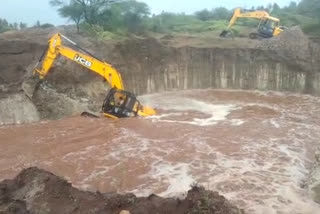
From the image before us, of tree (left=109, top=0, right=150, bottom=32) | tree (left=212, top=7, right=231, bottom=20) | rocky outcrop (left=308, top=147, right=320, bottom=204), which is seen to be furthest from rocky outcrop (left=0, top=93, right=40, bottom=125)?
tree (left=212, top=7, right=231, bottom=20)

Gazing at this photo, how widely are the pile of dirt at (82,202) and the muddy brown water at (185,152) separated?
9.55 ft

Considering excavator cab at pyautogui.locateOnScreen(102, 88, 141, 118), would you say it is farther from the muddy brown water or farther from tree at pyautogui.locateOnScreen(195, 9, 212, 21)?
tree at pyautogui.locateOnScreen(195, 9, 212, 21)

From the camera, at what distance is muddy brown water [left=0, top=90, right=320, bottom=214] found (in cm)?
1112

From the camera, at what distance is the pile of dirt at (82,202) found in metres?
7.06

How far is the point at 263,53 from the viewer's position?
86.3ft

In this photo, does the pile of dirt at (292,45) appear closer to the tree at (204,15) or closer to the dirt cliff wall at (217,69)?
the dirt cliff wall at (217,69)

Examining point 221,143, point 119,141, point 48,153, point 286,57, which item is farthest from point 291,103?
point 48,153

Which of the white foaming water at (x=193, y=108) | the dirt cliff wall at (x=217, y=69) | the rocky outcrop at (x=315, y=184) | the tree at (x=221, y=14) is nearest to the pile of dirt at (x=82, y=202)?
the rocky outcrop at (x=315, y=184)

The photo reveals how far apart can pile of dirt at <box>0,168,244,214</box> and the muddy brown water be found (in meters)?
2.91

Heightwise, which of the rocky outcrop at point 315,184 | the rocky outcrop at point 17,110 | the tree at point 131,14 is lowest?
the rocky outcrop at point 315,184

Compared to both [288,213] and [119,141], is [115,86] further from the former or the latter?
[288,213]

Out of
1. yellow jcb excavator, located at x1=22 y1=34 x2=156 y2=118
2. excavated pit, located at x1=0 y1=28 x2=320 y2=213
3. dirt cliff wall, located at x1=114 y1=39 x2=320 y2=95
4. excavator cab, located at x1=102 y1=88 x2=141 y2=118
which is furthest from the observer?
dirt cliff wall, located at x1=114 y1=39 x2=320 y2=95

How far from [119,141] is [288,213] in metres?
7.02

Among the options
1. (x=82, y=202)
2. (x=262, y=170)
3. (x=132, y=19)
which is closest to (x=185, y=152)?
(x=262, y=170)
